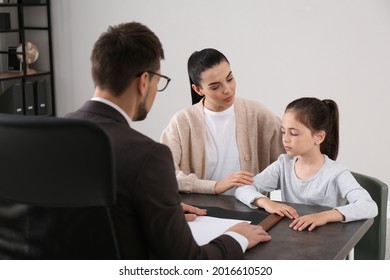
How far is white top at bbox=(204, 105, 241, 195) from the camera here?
2.64 metres

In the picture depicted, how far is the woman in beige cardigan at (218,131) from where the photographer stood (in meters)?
2.59

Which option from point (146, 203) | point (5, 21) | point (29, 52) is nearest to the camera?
point (146, 203)

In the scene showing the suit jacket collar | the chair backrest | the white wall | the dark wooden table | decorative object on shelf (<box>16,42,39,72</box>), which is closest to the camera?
the suit jacket collar

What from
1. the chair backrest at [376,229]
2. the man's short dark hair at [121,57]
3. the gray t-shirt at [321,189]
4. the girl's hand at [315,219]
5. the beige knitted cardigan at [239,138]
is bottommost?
the chair backrest at [376,229]

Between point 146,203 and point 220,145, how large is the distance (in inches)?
49.0

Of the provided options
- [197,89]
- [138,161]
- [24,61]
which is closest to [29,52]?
[24,61]

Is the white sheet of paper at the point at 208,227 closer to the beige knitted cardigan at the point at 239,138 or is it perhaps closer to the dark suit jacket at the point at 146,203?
the dark suit jacket at the point at 146,203

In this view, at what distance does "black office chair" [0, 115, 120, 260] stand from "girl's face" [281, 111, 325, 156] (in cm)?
104

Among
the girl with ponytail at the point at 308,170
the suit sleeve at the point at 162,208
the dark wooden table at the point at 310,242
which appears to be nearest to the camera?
the suit sleeve at the point at 162,208

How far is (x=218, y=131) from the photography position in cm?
265

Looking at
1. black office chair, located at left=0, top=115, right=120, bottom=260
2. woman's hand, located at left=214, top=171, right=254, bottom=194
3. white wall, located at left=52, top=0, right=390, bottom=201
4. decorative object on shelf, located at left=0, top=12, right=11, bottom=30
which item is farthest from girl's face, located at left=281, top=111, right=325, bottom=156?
decorative object on shelf, located at left=0, top=12, right=11, bottom=30

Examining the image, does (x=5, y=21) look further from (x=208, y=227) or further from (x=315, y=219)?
(x=315, y=219)

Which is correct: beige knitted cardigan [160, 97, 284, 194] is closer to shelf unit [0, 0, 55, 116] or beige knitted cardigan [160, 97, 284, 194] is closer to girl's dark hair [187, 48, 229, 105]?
girl's dark hair [187, 48, 229, 105]

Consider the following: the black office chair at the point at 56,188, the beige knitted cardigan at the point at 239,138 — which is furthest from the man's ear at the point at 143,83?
the beige knitted cardigan at the point at 239,138
